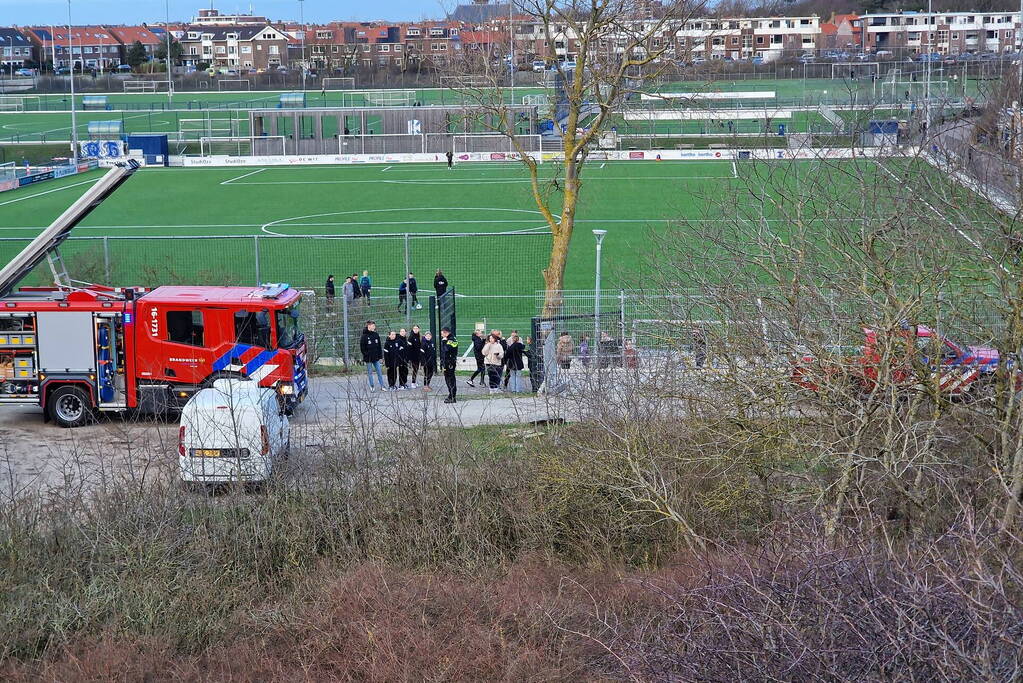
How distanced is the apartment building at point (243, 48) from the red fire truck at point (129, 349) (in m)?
148

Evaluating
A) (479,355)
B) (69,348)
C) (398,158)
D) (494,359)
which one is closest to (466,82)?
(479,355)

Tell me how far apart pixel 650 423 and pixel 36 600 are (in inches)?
265

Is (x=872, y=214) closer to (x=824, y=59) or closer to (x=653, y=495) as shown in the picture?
(x=653, y=495)

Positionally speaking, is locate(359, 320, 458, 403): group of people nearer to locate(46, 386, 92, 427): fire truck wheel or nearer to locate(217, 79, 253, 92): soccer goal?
locate(46, 386, 92, 427): fire truck wheel

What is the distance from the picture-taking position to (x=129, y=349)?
62.7 ft

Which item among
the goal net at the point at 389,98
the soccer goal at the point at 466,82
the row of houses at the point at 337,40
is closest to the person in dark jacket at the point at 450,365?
the soccer goal at the point at 466,82

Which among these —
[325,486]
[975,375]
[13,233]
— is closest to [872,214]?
[975,375]

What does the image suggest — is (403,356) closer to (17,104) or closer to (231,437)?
(231,437)

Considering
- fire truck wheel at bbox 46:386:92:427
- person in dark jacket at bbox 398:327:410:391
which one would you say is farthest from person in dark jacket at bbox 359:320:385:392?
fire truck wheel at bbox 46:386:92:427

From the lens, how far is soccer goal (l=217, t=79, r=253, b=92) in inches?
4766

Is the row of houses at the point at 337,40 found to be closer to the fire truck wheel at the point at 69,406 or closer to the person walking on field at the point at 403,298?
the person walking on field at the point at 403,298

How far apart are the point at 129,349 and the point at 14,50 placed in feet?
505

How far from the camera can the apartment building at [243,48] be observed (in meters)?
164

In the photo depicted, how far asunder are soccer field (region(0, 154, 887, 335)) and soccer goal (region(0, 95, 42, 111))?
44.9 m
